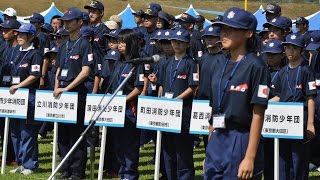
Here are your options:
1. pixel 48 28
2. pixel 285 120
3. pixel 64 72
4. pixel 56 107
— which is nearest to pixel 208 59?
pixel 285 120

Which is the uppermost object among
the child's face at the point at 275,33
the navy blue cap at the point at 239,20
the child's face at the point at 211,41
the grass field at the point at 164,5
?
the navy blue cap at the point at 239,20

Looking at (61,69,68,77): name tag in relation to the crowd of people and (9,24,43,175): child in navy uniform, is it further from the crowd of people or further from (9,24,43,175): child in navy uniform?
(9,24,43,175): child in navy uniform

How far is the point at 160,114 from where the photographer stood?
1057 centimetres

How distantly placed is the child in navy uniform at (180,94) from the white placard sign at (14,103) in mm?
2290

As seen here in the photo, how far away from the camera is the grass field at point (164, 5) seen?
4956cm

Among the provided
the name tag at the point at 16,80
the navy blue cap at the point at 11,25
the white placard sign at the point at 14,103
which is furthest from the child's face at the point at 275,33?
the navy blue cap at the point at 11,25

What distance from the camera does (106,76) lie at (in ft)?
40.5

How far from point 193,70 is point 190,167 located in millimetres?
1307

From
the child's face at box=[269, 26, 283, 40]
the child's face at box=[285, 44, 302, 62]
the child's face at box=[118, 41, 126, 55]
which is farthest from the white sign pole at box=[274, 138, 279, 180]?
the child's face at box=[269, 26, 283, 40]

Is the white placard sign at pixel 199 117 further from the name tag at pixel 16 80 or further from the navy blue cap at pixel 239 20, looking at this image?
the name tag at pixel 16 80

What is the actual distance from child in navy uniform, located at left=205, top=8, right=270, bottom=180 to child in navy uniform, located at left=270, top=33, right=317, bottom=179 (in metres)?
3.02

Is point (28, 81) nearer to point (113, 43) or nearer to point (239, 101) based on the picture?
point (113, 43)

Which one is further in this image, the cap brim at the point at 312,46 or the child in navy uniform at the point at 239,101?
the cap brim at the point at 312,46

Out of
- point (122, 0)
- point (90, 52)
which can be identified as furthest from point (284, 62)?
point (122, 0)
